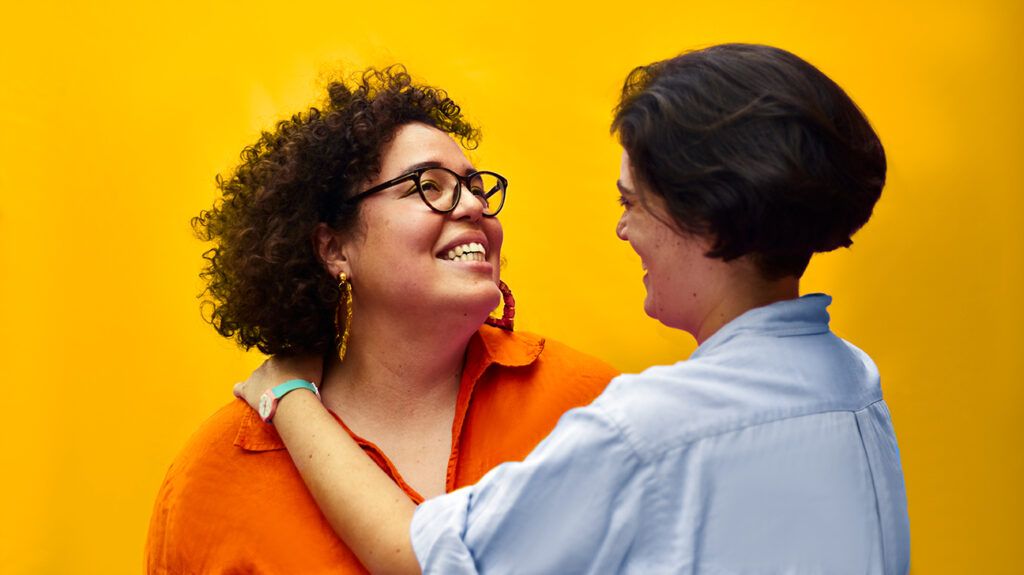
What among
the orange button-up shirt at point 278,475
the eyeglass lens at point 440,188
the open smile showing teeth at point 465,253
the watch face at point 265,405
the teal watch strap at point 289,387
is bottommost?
the orange button-up shirt at point 278,475

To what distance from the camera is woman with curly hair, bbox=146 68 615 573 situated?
6.20 feet

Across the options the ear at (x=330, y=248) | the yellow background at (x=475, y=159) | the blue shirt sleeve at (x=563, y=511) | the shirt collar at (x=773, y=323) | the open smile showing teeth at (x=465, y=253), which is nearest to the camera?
the blue shirt sleeve at (x=563, y=511)

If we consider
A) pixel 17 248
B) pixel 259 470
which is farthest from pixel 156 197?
pixel 259 470

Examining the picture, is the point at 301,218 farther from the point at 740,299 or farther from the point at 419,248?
the point at 740,299

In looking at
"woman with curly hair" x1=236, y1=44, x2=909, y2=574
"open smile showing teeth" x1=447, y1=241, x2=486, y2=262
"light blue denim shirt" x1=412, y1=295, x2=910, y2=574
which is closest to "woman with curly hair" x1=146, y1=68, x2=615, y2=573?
"open smile showing teeth" x1=447, y1=241, x2=486, y2=262

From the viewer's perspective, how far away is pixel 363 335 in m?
2.06

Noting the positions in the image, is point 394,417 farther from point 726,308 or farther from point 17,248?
point 17,248

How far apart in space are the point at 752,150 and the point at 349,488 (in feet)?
2.46

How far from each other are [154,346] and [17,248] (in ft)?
1.36

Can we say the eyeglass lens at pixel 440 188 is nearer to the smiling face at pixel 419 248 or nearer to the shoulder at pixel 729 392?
the smiling face at pixel 419 248

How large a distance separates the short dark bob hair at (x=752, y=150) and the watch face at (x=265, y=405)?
2.58 ft

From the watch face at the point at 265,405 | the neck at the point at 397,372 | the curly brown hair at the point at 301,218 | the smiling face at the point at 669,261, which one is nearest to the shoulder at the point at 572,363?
the neck at the point at 397,372

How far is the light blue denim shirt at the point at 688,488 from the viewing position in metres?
1.26

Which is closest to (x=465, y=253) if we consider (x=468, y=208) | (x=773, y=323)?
(x=468, y=208)
